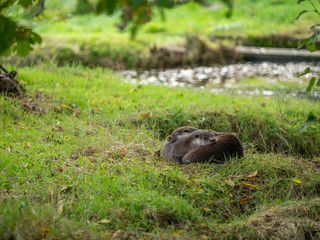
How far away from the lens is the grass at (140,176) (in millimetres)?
3281

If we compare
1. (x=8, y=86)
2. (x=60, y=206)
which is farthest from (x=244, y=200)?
(x=8, y=86)

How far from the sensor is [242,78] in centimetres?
1183

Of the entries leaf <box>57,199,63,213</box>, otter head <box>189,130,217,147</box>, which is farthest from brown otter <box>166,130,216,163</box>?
leaf <box>57,199,63,213</box>

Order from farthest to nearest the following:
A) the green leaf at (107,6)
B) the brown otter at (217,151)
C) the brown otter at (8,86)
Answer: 1. the brown otter at (8,86)
2. the brown otter at (217,151)
3. the green leaf at (107,6)

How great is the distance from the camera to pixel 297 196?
13.1 feet

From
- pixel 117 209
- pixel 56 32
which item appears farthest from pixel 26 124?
pixel 56 32

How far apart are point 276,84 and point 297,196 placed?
744 cm

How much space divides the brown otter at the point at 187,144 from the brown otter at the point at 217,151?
0.13 meters

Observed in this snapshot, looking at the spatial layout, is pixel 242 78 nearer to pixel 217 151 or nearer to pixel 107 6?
pixel 217 151

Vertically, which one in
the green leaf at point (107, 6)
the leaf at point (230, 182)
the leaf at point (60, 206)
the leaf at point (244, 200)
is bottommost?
the leaf at point (244, 200)

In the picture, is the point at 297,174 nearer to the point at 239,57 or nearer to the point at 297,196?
the point at 297,196

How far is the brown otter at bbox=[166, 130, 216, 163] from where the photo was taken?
4676 millimetres

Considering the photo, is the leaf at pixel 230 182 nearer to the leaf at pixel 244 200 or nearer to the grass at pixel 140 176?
the grass at pixel 140 176

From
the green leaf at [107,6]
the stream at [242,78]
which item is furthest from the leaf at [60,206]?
the stream at [242,78]
